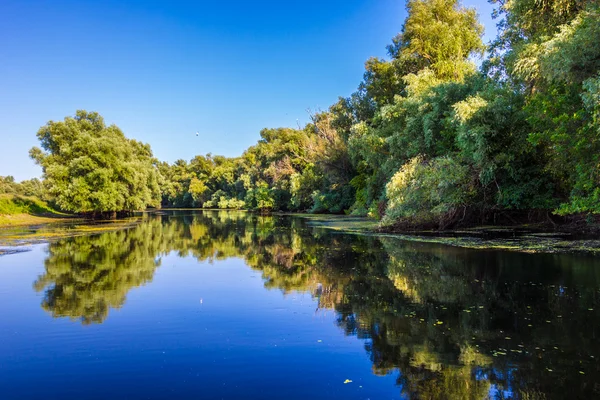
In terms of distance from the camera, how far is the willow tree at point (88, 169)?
144 ft

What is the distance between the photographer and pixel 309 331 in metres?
7.14

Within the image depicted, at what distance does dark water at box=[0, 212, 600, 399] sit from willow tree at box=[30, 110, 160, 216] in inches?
1318

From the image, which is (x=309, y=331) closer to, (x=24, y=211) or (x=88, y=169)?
(x=88, y=169)

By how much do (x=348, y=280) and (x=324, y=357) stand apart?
5203 mm

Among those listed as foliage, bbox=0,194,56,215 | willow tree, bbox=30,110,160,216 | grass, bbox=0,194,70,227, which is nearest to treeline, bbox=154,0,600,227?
willow tree, bbox=30,110,160,216

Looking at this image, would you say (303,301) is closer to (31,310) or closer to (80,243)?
(31,310)

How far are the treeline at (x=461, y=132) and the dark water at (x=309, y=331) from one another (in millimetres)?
6273

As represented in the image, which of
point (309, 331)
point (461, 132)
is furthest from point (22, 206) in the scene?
point (309, 331)

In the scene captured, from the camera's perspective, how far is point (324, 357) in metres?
5.97

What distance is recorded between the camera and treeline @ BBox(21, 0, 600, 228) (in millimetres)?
14852

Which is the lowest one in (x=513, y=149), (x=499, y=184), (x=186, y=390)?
(x=186, y=390)

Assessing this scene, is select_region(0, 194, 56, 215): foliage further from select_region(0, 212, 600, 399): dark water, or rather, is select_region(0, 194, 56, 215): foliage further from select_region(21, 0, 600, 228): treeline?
select_region(0, 212, 600, 399): dark water

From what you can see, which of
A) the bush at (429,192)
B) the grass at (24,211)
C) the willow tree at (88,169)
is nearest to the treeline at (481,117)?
the bush at (429,192)

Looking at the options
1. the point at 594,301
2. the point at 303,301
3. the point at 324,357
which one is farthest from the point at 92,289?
the point at 594,301
